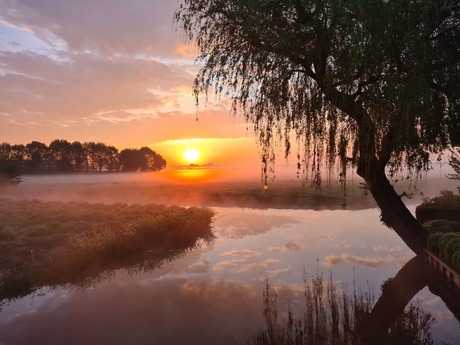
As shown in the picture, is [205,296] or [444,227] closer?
[205,296]

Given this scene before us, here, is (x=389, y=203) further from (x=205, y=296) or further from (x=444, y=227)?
(x=205, y=296)

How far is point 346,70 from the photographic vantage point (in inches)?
383

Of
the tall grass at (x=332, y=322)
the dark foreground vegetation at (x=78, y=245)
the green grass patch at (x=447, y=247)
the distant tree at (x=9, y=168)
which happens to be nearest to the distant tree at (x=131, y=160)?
the distant tree at (x=9, y=168)

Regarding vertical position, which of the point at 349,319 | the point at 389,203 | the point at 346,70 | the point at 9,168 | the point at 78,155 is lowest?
the point at 349,319

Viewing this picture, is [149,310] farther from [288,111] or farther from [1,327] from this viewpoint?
[288,111]

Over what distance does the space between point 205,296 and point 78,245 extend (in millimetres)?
9197

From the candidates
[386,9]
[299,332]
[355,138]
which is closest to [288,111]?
[355,138]

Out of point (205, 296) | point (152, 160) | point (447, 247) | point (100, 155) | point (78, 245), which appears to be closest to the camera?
point (447, 247)

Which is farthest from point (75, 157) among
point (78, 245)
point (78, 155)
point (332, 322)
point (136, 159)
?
point (332, 322)

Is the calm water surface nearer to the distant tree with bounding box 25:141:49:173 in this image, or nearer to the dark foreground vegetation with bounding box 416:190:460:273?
the dark foreground vegetation with bounding box 416:190:460:273

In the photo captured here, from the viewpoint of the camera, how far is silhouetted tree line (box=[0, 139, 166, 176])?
129 m

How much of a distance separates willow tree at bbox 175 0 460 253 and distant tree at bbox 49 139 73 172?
135251mm

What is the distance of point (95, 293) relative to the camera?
1360cm

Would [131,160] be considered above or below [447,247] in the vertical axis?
above
